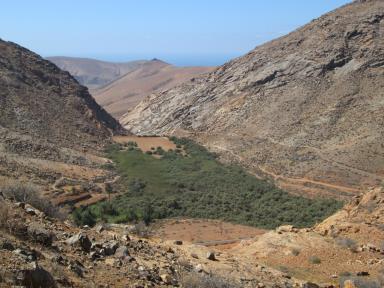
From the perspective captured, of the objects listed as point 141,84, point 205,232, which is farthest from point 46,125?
point 141,84

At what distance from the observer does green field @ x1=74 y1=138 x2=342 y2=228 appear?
29031 mm

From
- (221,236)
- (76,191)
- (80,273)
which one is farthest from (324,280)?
(76,191)

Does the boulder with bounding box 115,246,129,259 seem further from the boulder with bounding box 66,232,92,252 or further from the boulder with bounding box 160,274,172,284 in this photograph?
the boulder with bounding box 160,274,172,284

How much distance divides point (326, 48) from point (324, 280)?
45.8 meters

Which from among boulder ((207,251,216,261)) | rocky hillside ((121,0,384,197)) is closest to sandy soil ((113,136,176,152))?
rocky hillside ((121,0,384,197))

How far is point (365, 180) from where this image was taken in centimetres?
3853

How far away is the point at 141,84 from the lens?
138 metres

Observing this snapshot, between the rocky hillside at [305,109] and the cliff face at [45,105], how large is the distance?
1071 centimetres

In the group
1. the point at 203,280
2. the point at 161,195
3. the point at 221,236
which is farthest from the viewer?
the point at 161,195

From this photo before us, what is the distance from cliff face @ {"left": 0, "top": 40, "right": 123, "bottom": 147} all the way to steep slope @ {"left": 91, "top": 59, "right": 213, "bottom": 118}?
51.9 meters

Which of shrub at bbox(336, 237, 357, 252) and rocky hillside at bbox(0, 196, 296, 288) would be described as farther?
shrub at bbox(336, 237, 357, 252)

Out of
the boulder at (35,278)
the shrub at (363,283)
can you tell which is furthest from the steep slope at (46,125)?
the boulder at (35,278)

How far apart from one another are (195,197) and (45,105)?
19504 millimetres

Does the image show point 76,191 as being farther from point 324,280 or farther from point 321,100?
point 321,100
